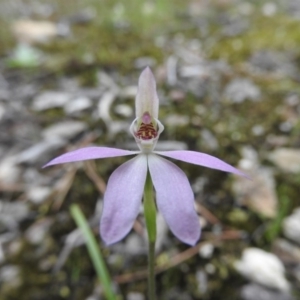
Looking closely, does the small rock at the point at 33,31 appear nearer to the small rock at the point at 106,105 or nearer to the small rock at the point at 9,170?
the small rock at the point at 106,105

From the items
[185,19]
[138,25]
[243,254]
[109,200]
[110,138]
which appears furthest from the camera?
[185,19]

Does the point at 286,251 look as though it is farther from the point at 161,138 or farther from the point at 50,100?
the point at 50,100

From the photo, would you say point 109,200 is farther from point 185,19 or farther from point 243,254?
point 185,19

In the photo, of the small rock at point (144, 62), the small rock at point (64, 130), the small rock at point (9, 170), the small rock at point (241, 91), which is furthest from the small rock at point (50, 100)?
the small rock at point (241, 91)

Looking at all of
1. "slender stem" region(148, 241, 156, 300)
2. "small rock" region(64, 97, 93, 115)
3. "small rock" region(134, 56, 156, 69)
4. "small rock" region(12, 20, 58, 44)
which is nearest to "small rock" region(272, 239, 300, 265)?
"slender stem" region(148, 241, 156, 300)

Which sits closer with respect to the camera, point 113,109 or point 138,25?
point 113,109

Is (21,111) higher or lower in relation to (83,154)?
lower

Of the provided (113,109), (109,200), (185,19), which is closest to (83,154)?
(109,200)

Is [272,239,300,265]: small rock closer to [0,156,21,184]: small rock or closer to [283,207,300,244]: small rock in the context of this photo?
[283,207,300,244]: small rock
